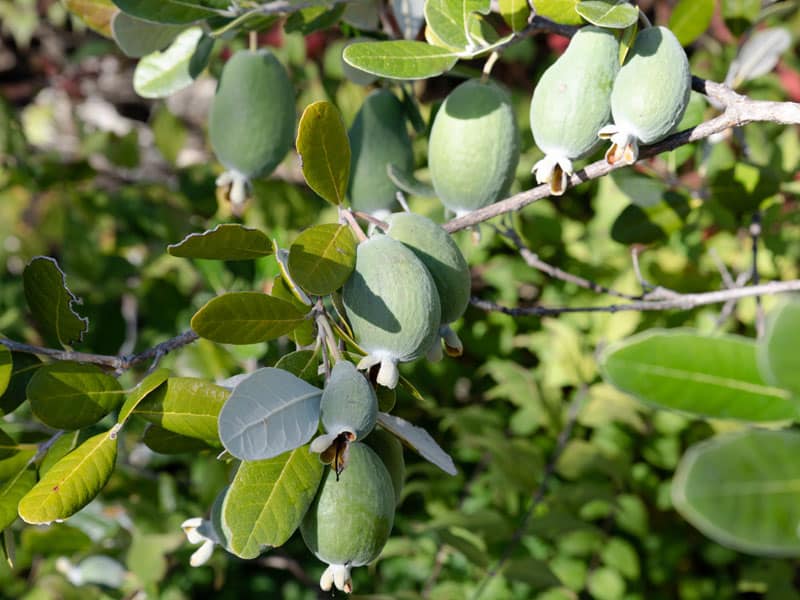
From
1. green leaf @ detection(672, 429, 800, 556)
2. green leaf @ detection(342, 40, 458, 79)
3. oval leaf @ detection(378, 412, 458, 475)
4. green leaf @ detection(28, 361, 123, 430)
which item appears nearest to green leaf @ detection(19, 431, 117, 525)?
green leaf @ detection(28, 361, 123, 430)

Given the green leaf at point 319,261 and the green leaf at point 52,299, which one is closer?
the green leaf at point 319,261

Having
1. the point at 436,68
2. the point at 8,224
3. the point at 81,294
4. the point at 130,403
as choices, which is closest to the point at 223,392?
the point at 130,403

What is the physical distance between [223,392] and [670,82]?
47cm

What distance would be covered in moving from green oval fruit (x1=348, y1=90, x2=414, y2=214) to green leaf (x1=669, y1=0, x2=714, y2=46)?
0.44 m

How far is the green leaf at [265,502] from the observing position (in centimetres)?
65

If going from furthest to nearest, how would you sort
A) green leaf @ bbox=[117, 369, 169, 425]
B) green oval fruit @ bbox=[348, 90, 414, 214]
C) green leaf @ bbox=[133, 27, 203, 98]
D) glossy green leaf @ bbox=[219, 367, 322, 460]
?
green leaf @ bbox=[133, 27, 203, 98] → green oval fruit @ bbox=[348, 90, 414, 214] → green leaf @ bbox=[117, 369, 169, 425] → glossy green leaf @ bbox=[219, 367, 322, 460]

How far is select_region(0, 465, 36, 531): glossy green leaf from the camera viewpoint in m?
0.72

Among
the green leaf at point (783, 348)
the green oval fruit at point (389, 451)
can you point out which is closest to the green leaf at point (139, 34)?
the green oval fruit at point (389, 451)

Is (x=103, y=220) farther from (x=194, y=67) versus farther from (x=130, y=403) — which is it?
(x=130, y=403)

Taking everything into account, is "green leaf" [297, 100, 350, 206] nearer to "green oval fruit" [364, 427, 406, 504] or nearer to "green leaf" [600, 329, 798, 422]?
"green oval fruit" [364, 427, 406, 504]

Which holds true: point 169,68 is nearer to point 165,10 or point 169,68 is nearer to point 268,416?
point 165,10

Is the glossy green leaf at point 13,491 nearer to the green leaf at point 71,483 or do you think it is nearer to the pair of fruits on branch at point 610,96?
the green leaf at point 71,483

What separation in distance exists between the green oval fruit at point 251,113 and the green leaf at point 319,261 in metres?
0.38

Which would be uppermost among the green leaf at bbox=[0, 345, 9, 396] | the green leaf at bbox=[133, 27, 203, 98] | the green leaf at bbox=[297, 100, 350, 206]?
the green leaf at bbox=[297, 100, 350, 206]
